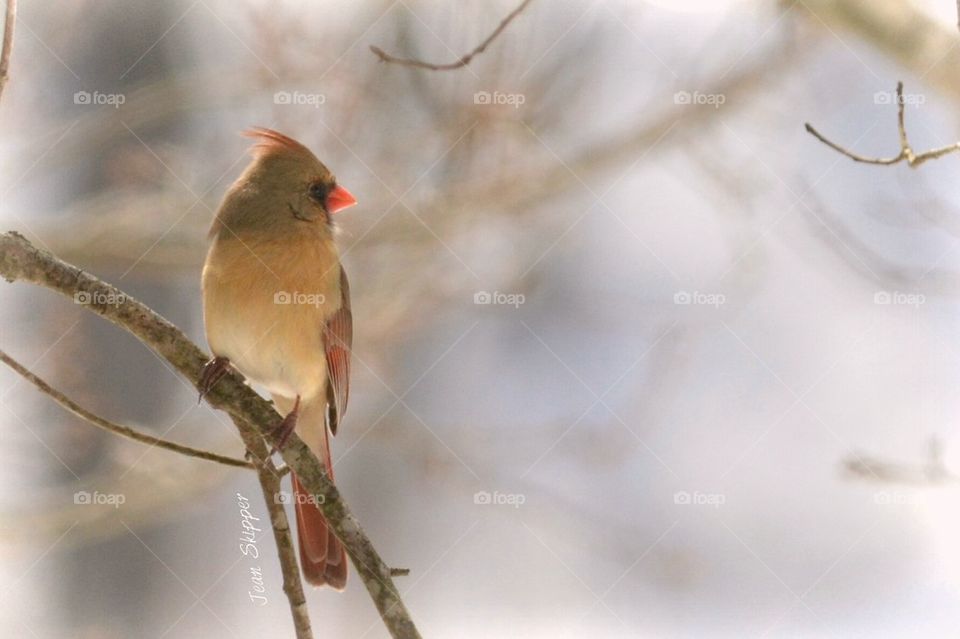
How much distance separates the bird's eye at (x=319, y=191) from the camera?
7.34 feet

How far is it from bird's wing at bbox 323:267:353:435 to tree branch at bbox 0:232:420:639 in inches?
19.9

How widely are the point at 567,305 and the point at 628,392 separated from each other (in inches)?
15.7

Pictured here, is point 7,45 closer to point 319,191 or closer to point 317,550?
point 319,191

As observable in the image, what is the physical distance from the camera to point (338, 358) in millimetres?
2246

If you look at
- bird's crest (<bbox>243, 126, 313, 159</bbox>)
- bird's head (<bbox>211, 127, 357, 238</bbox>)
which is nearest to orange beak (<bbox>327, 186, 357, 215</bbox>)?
bird's head (<bbox>211, 127, 357, 238</bbox>)

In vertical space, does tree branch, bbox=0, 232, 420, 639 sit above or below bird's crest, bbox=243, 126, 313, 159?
below

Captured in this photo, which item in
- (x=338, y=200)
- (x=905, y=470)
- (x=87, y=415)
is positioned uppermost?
(x=338, y=200)

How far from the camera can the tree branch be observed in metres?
1.39

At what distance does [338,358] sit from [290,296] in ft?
0.66

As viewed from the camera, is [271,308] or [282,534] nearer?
[282,534]

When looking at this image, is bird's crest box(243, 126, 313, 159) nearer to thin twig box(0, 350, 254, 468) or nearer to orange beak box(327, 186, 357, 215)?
orange beak box(327, 186, 357, 215)

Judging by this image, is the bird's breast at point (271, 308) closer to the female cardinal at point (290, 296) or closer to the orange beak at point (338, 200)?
the female cardinal at point (290, 296)

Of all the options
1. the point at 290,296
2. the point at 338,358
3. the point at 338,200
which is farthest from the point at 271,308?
the point at 338,200

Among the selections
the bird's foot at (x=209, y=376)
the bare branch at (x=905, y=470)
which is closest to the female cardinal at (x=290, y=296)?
the bird's foot at (x=209, y=376)
